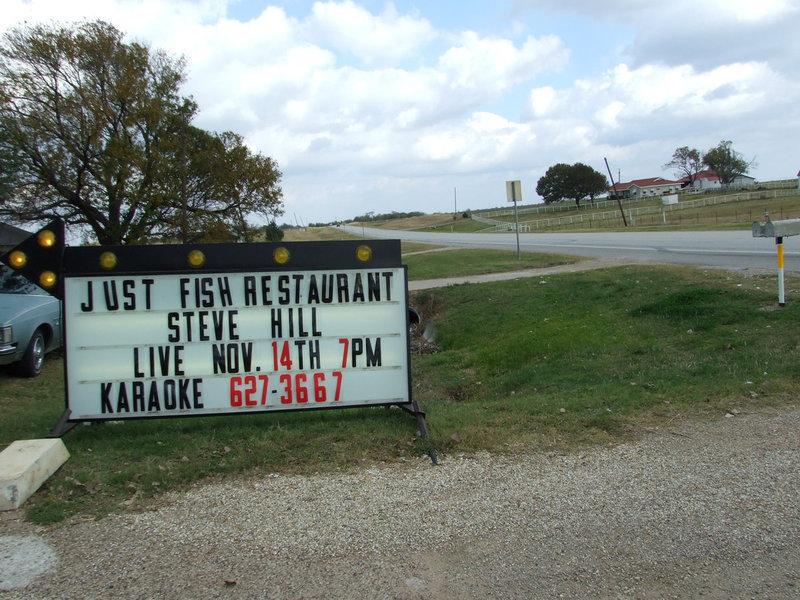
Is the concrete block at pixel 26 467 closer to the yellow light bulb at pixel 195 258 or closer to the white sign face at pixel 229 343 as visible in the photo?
the white sign face at pixel 229 343

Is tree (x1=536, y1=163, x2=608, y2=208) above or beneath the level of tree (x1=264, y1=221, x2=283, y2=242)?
above

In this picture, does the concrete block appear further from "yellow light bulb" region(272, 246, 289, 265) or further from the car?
the car

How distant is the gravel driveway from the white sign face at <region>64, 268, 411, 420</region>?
49.0 inches

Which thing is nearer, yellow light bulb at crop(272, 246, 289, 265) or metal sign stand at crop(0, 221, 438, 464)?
metal sign stand at crop(0, 221, 438, 464)

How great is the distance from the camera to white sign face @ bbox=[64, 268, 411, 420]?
5.54m

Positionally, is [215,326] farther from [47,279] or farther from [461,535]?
[461,535]

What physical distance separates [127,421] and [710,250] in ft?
61.0

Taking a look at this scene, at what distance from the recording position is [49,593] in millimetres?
3199

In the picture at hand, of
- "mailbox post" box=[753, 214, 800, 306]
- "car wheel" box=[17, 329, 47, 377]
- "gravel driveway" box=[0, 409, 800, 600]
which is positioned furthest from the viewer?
"car wheel" box=[17, 329, 47, 377]

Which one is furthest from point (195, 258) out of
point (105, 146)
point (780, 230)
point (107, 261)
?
point (105, 146)

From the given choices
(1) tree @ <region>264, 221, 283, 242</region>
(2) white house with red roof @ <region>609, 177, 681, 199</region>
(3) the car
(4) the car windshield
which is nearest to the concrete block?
(3) the car

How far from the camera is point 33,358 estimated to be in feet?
32.3

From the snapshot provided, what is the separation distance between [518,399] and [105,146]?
2713 cm

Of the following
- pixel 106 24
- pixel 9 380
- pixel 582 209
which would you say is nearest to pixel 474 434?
pixel 9 380
